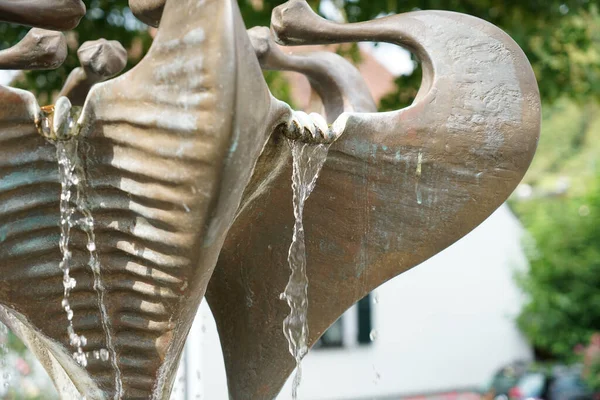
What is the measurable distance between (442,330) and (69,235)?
13.1 metres

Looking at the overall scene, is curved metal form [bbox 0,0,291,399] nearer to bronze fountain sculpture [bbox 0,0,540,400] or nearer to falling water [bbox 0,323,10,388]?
bronze fountain sculpture [bbox 0,0,540,400]

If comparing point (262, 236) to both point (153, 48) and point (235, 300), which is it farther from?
point (153, 48)

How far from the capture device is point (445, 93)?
2463mm

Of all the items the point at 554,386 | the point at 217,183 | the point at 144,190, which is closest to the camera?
the point at 217,183

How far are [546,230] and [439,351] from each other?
2.46 m

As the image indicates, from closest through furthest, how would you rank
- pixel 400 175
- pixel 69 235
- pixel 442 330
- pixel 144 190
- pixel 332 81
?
pixel 144 190 < pixel 69 235 < pixel 400 175 < pixel 332 81 < pixel 442 330

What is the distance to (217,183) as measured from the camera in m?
1.83

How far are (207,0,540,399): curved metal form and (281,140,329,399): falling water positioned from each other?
0.03 meters

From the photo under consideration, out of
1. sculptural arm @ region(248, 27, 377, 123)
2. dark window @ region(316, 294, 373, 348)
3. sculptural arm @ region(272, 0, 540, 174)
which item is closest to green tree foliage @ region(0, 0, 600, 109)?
sculptural arm @ region(248, 27, 377, 123)

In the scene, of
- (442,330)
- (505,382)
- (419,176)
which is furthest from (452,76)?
(442,330)

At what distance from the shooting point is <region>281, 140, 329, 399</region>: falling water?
224cm

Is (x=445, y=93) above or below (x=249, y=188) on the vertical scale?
above

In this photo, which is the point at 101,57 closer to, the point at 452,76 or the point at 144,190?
the point at 144,190

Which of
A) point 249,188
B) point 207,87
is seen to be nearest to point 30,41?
point 249,188
